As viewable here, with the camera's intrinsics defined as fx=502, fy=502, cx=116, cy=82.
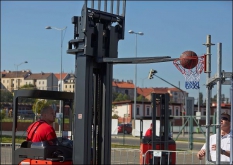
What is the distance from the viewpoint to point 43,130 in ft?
23.9

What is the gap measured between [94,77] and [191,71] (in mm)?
1394

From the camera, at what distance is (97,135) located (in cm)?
666

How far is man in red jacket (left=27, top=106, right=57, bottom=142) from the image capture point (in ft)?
23.8

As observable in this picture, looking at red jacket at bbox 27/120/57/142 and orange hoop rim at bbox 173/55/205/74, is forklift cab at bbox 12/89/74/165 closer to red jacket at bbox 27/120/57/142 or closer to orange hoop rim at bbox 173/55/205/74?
red jacket at bbox 27/120/57/142

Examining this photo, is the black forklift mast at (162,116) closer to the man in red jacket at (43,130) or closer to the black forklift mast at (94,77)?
the man in red jacket at (43,130)

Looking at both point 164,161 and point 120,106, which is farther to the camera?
point 120,106

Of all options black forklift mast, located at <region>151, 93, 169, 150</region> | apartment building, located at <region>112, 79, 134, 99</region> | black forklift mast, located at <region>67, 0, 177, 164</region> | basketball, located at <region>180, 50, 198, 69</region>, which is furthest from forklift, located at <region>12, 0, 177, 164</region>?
apartment building, located at <region>112, 79, 134, 99</region>

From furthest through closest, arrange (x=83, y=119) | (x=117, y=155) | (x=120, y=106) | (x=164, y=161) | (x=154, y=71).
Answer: (x=120, y=106) → (x=117, y=155) → (x=164, y=161) → (x=154, y=71) → (x=83, y=119)

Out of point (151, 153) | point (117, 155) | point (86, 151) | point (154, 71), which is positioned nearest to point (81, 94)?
point (86, 151)

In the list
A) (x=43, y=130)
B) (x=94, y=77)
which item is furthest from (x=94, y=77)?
(x=43, y=130)

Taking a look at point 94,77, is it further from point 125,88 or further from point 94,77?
point 125,88

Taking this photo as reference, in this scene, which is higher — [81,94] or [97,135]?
[81,94]

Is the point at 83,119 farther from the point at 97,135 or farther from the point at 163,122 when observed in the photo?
the point at 163,122

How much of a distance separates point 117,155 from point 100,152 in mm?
14491
